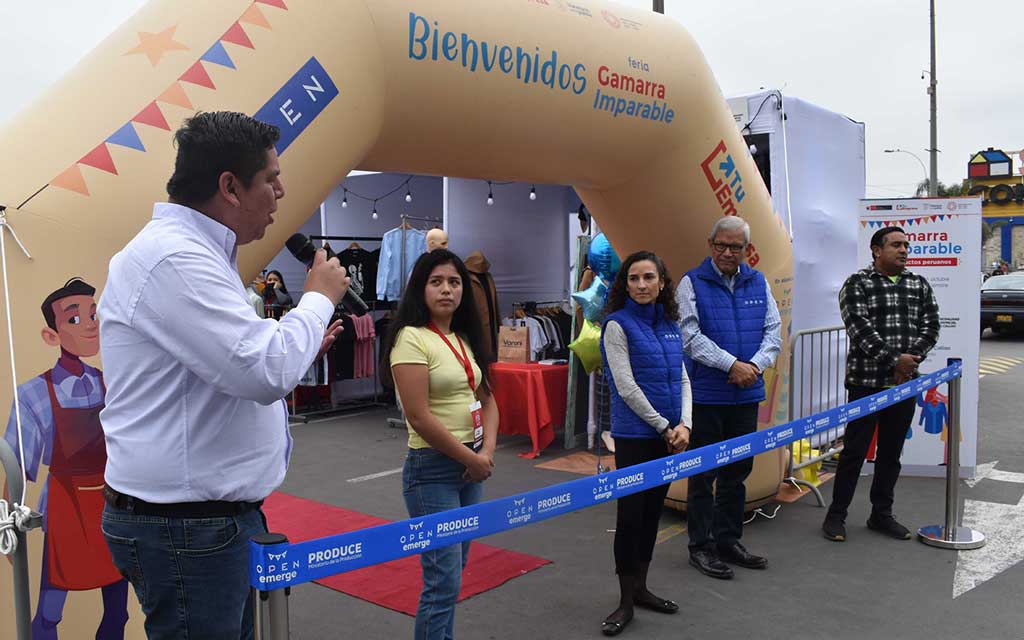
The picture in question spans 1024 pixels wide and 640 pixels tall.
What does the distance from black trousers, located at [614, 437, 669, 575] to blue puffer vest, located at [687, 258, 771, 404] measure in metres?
0.71

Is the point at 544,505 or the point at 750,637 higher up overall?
the point at 544,505

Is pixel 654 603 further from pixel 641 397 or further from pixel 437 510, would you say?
pixel 437 510

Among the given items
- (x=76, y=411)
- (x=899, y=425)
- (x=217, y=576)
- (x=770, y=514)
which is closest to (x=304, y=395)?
(x=770, y=514)

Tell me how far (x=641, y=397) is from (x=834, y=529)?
2176 mm

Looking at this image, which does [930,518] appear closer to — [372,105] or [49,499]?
[372,105]

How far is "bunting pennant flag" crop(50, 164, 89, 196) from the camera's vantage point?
2.41 m

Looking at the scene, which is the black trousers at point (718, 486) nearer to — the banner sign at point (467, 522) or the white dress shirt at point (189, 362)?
the banner sign at point (467, 522)

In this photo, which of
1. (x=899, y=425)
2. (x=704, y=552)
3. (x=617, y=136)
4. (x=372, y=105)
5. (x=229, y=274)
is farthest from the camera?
(x=899, y=425)

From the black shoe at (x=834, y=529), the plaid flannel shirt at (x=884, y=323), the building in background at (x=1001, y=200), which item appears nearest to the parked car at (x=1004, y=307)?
the plaid flannel shirt at (x=884, y=323)

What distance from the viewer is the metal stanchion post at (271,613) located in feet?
6.05

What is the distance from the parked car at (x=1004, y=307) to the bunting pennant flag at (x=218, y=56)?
1820 centimetres

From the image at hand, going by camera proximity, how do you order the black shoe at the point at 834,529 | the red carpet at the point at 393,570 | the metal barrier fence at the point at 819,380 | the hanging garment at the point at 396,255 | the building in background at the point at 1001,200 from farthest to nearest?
the building in background at the point at 1001,200, the hanging garment at the point at 396,255, the metal barrier fence at the point at 819,380, the black shoe at the point at 834,529, the red carpet at the point at 393,570

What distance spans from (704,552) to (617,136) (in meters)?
2.31

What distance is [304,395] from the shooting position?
33.4 ft
